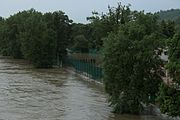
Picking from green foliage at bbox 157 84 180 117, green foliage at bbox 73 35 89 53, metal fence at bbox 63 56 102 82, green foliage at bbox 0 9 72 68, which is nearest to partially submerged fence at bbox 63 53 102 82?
metal fence at bbox 63 56 102 82

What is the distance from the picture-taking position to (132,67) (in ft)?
101

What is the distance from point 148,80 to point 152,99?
6.15 ft

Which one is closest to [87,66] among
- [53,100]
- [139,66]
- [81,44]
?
[53,100]

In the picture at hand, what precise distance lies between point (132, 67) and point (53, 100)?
31.4ft

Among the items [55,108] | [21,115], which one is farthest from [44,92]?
[21,115]

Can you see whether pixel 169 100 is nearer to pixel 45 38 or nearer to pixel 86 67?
pixel 86 67

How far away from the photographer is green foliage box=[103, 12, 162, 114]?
98.8ft

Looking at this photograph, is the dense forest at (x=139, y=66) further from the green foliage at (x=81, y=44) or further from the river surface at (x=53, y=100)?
the green foliage at (x=81, y=44)

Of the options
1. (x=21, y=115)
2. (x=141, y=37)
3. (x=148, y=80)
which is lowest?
(x=21, y=115)

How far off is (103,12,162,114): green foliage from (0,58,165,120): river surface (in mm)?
1223

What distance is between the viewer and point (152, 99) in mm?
31312

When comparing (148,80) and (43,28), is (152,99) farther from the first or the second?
(43,28)

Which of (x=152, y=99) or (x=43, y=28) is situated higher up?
(x=43, y=28)

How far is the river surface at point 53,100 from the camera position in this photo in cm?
3038
